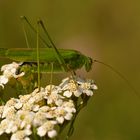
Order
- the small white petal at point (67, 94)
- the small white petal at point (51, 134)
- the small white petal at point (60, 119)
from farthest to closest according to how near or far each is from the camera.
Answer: the small white petal at point (67, 94)
the small white petal at point (60, 119)
the small white petal at point (51, 134)

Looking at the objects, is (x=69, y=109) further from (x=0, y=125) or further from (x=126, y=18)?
(x=126, y=18)

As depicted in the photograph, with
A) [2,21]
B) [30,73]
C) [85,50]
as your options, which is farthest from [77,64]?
[2,21]

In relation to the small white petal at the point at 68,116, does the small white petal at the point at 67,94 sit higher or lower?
higher

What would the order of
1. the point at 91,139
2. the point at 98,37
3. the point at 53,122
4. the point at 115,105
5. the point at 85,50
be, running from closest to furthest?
the point at 53,122
the point at 91,139
the point at 115,105
the point at 85,50
the point at 98,37

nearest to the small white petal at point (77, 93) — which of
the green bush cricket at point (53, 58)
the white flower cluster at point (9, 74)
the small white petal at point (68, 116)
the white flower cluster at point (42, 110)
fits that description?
the white flower cluster at point (42, 110)

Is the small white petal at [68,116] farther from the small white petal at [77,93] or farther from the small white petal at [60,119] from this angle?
the small white petal at [77,93]

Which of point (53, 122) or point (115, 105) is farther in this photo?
point (115, 105)
